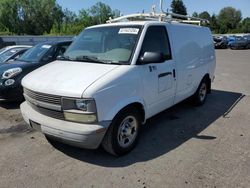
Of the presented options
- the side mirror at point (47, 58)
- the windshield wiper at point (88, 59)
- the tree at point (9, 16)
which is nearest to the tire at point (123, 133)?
the windshield wiper at point (88, 59)

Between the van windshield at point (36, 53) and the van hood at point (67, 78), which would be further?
the van windshield at point (36, 53)

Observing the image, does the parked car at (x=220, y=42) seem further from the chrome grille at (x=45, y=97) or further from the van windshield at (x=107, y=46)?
the chrome grille at (x=45, y=97)

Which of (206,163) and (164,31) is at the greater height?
(164,31)

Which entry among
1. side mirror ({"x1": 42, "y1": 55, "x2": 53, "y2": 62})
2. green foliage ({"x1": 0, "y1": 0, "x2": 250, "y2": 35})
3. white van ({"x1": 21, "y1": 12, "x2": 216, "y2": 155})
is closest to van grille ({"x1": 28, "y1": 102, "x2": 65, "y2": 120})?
white van ({"x1": 21, "y1": 12, "x2": 216, "y2": 155})

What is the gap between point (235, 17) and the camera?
9825 centimetres

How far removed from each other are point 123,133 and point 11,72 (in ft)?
12.8

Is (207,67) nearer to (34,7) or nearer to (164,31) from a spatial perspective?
(164,31)

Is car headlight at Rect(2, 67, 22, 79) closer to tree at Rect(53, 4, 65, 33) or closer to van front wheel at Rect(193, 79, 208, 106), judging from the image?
van front wheel at Rect(193, 79, 208, 106)

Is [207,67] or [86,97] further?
[207,67]

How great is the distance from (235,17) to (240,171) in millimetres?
105201

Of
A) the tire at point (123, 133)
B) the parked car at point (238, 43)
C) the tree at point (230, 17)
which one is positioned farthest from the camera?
the tree at point (230, 17)

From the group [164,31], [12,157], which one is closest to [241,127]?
[164,31]

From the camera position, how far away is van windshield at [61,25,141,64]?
440 centimetres

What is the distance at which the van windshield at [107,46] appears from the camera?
4398 millimetres
